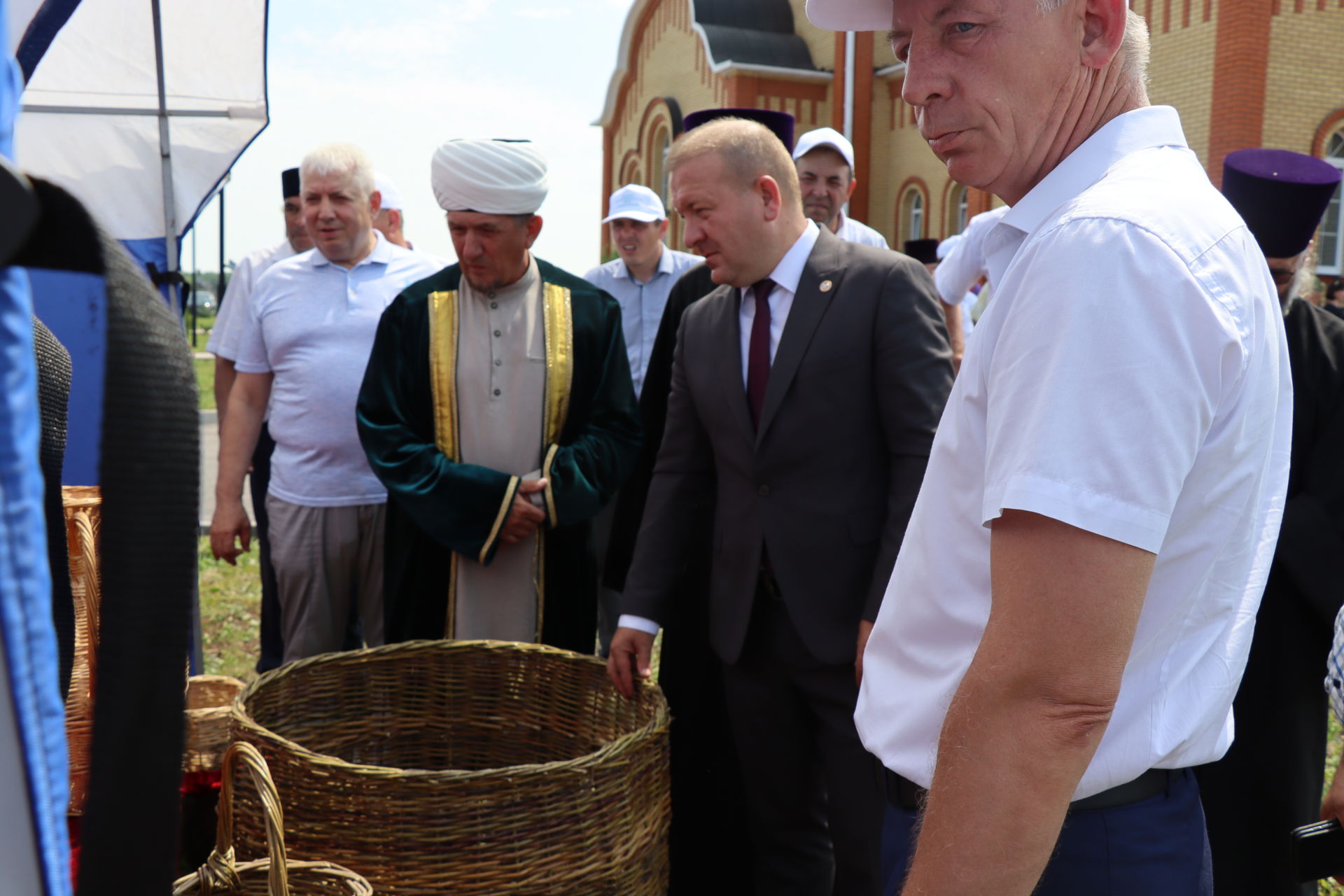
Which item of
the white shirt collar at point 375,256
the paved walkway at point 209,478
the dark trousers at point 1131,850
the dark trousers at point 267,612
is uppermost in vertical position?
the white shirt collar at point 375,256

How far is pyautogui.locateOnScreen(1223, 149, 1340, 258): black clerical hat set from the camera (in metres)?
2.79

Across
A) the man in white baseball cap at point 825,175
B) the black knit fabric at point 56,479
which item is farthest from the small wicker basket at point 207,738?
the man in white baseball cap at point 825,175

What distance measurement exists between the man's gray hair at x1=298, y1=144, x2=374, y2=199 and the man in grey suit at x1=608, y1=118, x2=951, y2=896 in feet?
5.35

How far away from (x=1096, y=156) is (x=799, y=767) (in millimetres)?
1994

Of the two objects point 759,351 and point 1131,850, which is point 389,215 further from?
point 1131,850

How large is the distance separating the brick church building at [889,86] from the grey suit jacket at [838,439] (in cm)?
710

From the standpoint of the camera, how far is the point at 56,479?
0.81 metres

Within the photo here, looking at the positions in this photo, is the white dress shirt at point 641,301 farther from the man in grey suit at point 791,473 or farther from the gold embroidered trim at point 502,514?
the man in grey suit at point 791,473

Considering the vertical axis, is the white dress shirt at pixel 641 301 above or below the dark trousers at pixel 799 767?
above

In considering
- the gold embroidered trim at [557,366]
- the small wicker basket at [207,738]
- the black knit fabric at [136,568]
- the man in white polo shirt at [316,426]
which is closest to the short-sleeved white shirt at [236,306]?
the man in white polo shirt at [316,426]

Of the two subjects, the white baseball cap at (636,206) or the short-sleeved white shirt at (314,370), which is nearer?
the short-sleeved white shirt at (314,370)

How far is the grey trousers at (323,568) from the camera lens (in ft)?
12.3

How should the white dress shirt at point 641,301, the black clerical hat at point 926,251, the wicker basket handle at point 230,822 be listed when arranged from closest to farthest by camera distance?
the wicker basket handle at point 230,822 → the white dress shirt at point 641,301 → the black clerical hat at point 926,251

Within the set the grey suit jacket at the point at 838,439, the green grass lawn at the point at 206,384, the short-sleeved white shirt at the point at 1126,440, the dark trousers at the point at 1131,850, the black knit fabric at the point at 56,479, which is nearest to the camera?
the black knit fabric at the point at 56,479
